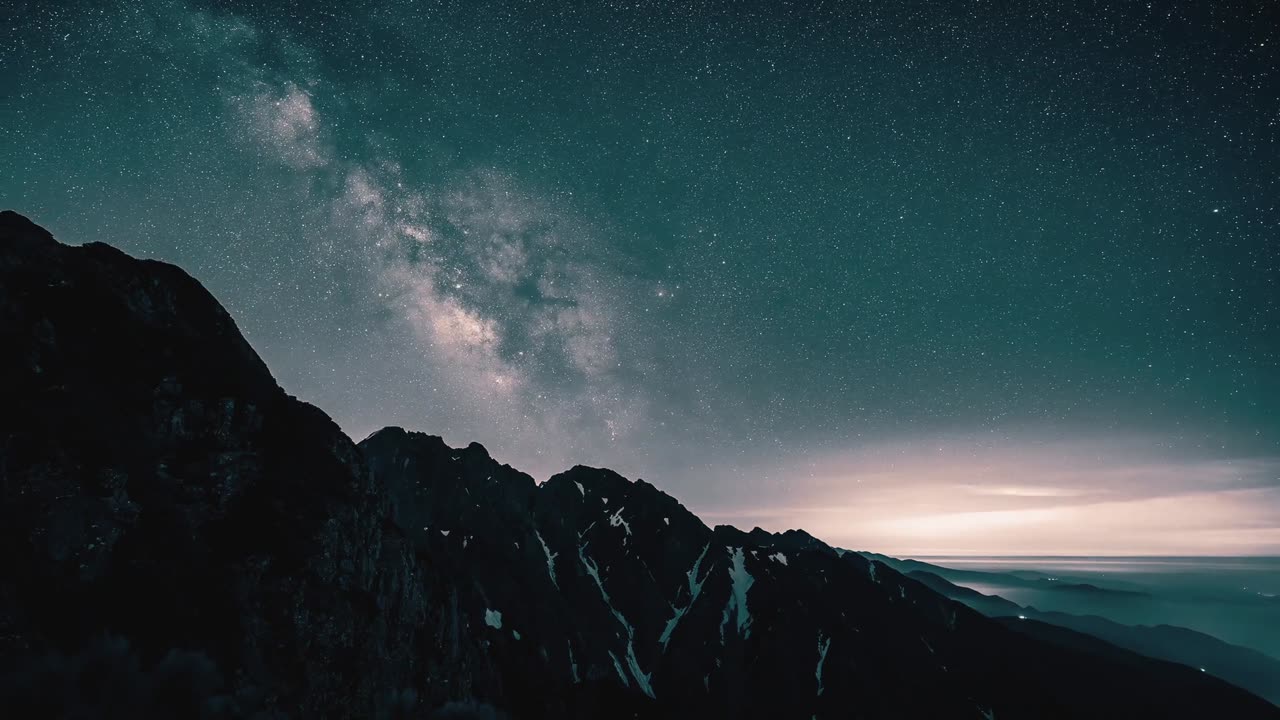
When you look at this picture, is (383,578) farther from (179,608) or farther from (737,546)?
(737,546)

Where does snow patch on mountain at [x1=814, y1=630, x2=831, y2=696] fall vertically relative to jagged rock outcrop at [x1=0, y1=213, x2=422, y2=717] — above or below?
below

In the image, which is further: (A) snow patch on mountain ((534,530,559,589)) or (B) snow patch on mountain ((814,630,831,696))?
(A) snow patch on mountain ((534,530,559,589))

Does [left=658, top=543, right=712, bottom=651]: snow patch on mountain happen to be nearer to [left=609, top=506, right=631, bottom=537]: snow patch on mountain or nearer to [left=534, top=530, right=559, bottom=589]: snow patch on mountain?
[left=609, top=506, right=631, bottom=537]: snow patch on mountain

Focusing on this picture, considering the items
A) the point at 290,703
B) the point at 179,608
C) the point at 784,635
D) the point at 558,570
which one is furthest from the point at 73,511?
the point at 784,635

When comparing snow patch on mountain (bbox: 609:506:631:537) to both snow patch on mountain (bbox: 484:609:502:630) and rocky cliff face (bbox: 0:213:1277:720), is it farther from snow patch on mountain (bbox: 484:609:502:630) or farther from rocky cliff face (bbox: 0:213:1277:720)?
snow patch on mountain (bbox: 484:609:502:630)

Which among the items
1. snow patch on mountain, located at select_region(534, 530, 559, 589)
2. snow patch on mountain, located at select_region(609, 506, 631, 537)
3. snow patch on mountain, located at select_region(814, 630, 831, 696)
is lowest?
snow patch on mountain, located at select_region(814, 630, 831, 696)

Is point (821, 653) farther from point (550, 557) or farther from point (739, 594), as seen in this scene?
point (550, 557)

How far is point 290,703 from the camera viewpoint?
137 feet

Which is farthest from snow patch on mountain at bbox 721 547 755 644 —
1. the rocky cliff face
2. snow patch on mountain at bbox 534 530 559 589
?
snow patch on mountain at bbox 534 530 559 589

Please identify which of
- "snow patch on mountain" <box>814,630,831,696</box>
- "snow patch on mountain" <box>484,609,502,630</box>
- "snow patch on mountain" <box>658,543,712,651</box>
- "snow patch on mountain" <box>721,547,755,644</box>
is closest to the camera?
"snow patch on mountain" <box>484,609,502,630</box>

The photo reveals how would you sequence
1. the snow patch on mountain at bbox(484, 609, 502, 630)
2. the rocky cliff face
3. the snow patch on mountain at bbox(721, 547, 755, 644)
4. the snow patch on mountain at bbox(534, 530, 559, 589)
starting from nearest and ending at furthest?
1. the rocky cliff face
2. the snow patch on mountain at bbox(484, 609, 502, 630)
3. the snow patch on mountain at bbox(534, 530, 559, 589)
4. the snow patch on mountain at bbox(721, 547, 755, 644)

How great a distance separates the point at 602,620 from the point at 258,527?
116051 mm

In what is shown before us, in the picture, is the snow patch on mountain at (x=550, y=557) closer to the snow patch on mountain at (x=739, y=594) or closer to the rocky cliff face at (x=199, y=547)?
the rocky cliff face at (x=199, y=547)

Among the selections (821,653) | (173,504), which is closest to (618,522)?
(821,653)
